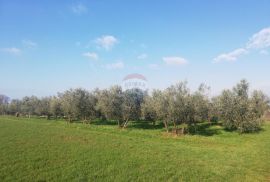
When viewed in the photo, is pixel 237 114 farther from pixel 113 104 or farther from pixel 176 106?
pixel 113 104

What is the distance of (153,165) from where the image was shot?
56.2ft

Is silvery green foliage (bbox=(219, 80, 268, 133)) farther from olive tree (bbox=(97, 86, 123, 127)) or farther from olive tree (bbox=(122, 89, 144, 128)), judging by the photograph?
olive tree (bbox=(97, 86, 123, 127))

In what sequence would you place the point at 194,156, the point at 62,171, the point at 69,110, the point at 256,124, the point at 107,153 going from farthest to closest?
the point at 69,110
the point at 256,124
the point at 194,156
the point at 107,153
the point at 62,171

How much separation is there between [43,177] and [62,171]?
1.30 meters

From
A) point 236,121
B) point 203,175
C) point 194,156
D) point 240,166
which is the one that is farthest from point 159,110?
point 203,175

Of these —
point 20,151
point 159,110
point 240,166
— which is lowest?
point 240,166

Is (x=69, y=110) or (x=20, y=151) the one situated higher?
(x=69, y=110)

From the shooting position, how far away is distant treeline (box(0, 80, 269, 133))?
47906 mm

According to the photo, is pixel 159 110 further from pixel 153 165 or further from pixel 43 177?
pixel 43 177

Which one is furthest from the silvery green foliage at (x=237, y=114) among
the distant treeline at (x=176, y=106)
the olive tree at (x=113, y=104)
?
the olive tree at (x=113, y=104)

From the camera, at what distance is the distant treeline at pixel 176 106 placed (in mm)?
47906

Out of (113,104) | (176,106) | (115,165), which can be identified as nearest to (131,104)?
(113,104)

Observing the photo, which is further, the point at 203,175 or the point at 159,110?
the point at 159,110

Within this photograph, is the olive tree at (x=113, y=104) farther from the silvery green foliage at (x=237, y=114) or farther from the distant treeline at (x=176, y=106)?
the silvery green foliage at (x=237, y=114)
